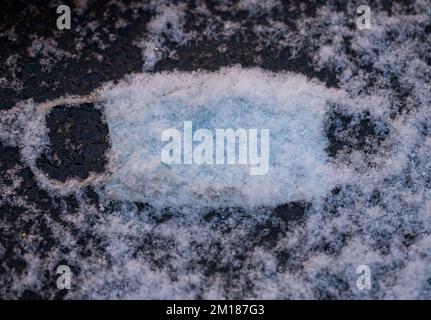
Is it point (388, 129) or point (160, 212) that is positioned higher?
point (388, 129)

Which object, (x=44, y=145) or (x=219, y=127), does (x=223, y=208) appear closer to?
(x=219, y=127)

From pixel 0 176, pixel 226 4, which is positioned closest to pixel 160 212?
pixel 0 176

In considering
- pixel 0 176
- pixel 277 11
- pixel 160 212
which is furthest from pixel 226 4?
pixel 0 176
